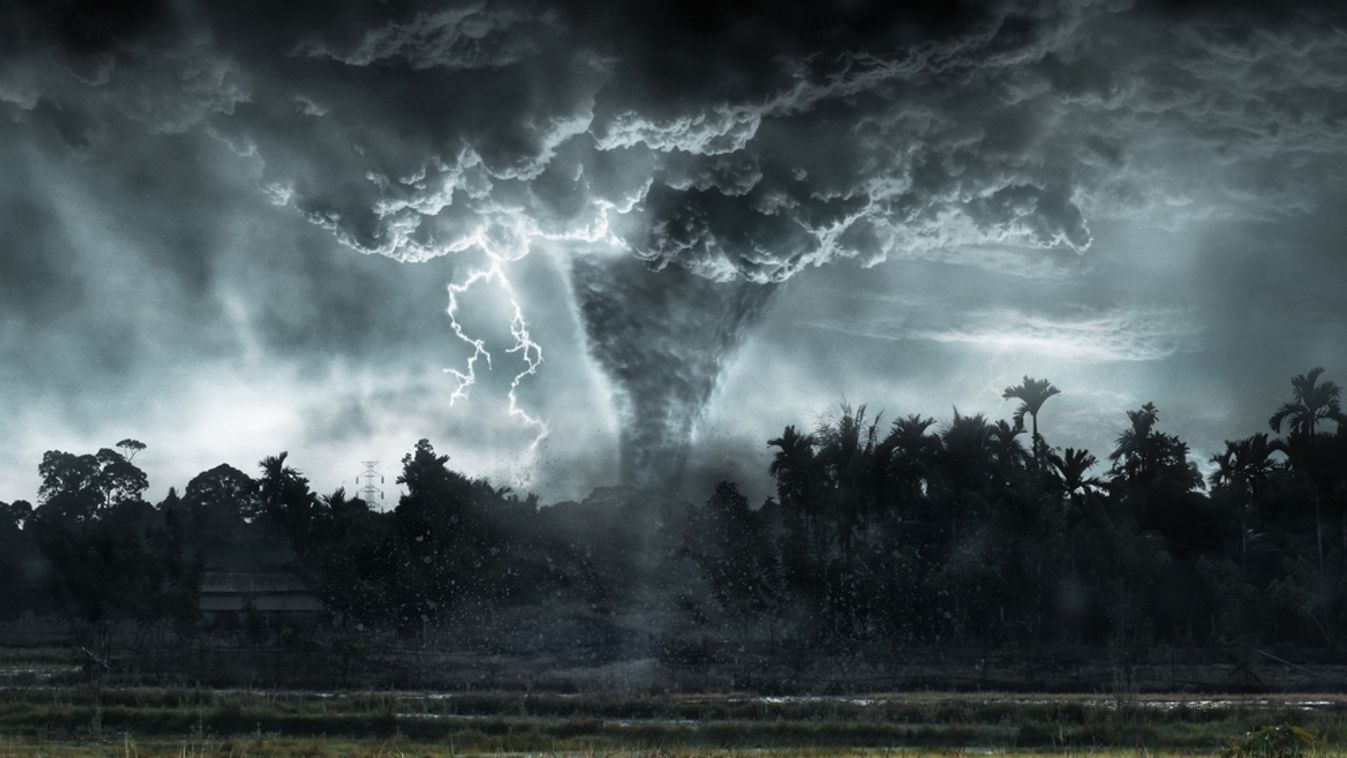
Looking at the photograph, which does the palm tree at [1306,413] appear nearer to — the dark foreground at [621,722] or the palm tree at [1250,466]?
the palm tree at [1250,466]

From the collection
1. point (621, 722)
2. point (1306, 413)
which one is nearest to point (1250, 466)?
point (1306, 413)

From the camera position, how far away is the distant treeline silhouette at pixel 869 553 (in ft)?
224

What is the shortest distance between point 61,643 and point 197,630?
8905 millimetres

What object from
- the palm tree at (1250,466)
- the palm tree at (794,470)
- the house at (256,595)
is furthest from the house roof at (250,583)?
the palm tree at (1250,466)

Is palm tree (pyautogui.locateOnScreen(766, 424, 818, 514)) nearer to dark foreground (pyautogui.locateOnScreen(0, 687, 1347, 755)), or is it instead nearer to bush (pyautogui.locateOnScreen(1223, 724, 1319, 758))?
dark foreground (pyautogui.locateOnScreen(0, 687, 1347, 755))

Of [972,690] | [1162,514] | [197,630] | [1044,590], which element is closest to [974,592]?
[1044,590]

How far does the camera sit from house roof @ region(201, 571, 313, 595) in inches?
3524

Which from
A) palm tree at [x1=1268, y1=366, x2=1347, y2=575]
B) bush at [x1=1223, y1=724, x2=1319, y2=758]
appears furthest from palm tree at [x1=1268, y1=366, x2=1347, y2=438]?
bush at [x1=1223, y1=724, x2=1319, y2=758]

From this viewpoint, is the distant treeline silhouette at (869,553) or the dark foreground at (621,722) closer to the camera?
the dark foreground at (621,722)

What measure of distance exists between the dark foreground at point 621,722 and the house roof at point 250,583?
41.0 m

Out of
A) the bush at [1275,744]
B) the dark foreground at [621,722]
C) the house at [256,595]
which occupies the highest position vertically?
the house at [256,595]

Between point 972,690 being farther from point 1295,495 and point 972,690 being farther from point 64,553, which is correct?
point 64,553

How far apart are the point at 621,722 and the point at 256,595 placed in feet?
181

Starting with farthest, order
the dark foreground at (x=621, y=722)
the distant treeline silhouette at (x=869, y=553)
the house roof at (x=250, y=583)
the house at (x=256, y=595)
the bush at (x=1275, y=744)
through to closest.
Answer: the house roof at (x=250, y=583) → the house at (x=256, y=595) → the distant treeline silhouette at (x=869, y=553) → the dark foreground at (x=621, y=722) → the bush at (x=1275, y=744)
